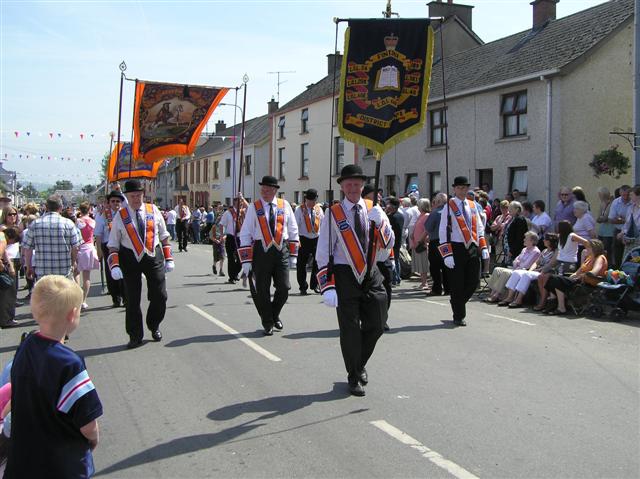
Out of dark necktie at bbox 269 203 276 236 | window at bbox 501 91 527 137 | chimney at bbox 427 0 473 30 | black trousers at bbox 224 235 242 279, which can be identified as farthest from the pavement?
chimney at bbox 427 0 473 30

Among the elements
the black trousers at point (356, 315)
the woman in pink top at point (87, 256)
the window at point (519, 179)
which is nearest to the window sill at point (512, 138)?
the window at point (519, 179)

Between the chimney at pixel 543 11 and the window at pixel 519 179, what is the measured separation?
722cm

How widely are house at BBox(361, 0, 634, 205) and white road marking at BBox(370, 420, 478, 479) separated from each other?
15.7 m

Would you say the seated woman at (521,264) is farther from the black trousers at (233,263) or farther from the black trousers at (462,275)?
the black trousers at (233,263)

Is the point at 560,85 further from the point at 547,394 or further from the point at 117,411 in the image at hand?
the point at 117,411

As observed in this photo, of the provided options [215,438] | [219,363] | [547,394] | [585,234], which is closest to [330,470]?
[215,438]

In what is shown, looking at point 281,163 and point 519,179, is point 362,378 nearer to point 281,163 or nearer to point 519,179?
point 519,179

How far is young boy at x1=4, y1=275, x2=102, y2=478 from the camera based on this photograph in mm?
2738

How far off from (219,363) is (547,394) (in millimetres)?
3341

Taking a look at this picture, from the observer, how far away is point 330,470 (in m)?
4.19

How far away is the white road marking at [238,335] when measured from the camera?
7.36 m

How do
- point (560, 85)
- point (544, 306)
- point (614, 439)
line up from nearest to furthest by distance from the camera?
1. point (614, 439)
2. point (544, 306)
3. point (560, 85)

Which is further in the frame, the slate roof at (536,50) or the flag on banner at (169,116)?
the slate roof at (536,50)

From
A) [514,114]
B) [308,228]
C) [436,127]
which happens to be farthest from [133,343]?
[436,127]
